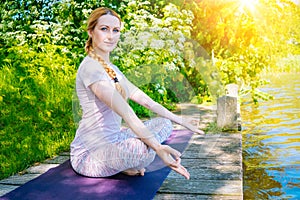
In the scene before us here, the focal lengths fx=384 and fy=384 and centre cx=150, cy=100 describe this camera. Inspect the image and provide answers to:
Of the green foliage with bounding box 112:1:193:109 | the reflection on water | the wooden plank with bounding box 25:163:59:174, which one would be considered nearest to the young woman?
the wooden plank with bounding box 25:163:59:174

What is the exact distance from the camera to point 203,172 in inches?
112

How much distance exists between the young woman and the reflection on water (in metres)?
1.24

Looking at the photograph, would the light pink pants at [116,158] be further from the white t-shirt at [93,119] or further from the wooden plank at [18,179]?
the wooden plank at [18,179]

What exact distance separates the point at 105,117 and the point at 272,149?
8.93 feet

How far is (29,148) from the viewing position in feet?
11.7

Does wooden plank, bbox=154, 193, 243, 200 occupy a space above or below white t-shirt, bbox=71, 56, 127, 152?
below

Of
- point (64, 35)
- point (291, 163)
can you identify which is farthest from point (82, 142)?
point (64, 35)

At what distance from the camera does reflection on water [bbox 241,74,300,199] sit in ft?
11.0

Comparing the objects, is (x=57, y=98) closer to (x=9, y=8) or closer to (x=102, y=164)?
(x=102, y=164)

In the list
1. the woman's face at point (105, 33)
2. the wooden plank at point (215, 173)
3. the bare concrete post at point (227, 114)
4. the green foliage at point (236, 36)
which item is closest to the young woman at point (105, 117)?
the woman's face at point (105, 33)

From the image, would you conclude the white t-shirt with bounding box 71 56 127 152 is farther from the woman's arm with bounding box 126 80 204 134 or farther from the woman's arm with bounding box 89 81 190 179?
the woman's arm with bounding box 126 80 204 134

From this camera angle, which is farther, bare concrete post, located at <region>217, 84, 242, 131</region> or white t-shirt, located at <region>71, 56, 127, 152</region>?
bare concrete post, located at <region>217, 84, 242, 131</region>

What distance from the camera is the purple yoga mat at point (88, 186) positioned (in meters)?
2.32

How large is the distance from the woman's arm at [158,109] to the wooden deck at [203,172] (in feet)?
0.36
